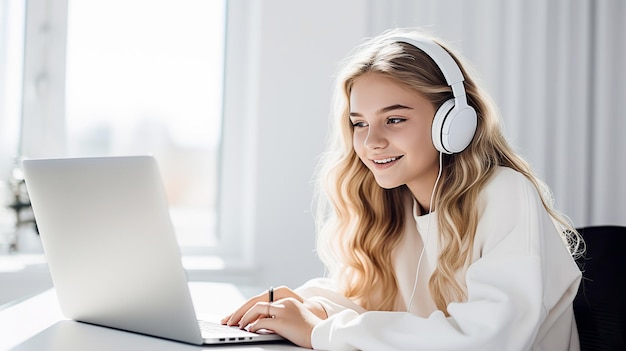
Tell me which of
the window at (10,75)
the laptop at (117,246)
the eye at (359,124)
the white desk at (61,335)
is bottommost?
the white desk at (61,335)

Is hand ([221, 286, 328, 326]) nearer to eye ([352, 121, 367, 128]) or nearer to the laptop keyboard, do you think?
the laptop keyboard

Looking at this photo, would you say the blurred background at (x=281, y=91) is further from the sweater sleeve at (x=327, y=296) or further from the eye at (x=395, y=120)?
the eye at (x=395, y=120)

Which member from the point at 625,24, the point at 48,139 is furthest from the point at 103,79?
the point at 625,24

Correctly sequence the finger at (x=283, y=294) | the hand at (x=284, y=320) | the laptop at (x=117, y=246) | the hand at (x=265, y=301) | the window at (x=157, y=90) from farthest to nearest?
the window at (x=157, y=90)
the finger at (x=283, y=294)
the hand at (x=265, y=301)
the hand at (x=284, y=320)
the laptop at (x=117, y=246)

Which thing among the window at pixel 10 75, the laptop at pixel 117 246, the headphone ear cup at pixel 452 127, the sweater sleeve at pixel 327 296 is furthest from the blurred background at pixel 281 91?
the laptop at pixel 117 246

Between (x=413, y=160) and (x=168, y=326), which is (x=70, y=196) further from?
(x=413, y=160)

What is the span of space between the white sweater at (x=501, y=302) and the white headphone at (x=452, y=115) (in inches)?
3.6

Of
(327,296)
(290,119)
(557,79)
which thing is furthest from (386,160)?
(557,79)

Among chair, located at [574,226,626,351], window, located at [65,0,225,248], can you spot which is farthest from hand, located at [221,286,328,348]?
window, located at [65,0,225,248]

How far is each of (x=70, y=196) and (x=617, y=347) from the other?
3.05ft

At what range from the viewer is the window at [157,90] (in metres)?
2.48

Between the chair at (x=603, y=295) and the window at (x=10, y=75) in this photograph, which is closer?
the chair at (x=603, y=295)

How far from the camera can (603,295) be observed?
4.03 ft

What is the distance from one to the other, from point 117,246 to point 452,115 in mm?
603
